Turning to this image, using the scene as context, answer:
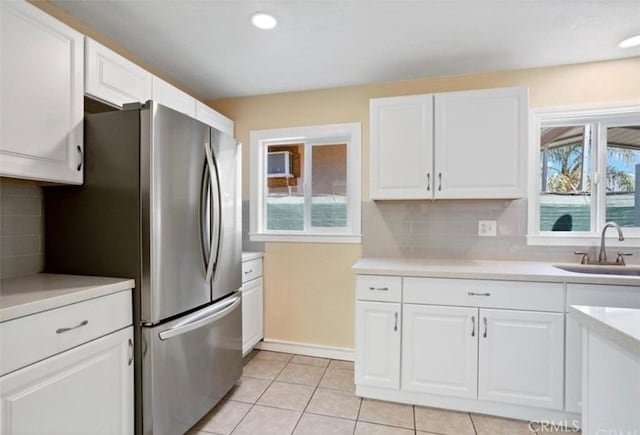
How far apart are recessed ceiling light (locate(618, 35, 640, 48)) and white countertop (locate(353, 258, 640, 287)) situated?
4.83 feet

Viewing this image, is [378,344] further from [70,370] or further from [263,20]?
[263,20]

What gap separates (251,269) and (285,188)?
0.82 metres

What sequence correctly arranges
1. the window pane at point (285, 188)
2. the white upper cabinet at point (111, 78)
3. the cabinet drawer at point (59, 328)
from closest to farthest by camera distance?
the cabinet drawer at point (59, 328) < the white upper cabinet at point (111, 78) < the window pane at point (285, 188)

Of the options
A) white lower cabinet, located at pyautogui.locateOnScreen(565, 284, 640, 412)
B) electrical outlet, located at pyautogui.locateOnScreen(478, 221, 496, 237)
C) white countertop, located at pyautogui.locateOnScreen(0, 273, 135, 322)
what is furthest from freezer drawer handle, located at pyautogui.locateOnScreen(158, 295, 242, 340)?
white lower cabinet, located at pyautogui.locateOnScreen(565, 284, 640, 412)

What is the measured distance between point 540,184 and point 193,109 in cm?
271

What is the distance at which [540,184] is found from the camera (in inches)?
95.3

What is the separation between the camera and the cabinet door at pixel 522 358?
180 cm

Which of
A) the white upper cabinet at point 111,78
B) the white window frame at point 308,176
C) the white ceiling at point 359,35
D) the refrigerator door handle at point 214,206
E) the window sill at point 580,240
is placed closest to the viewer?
the white upper cabinet at point 111,78

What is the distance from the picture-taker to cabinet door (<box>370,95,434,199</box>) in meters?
2.22

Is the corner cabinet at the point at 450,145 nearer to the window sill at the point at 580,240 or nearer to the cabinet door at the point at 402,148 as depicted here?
the cabinet door at the point at 402,148

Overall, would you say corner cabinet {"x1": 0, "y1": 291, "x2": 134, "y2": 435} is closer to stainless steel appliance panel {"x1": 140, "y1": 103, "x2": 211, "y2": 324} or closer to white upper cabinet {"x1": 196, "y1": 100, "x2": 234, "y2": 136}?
stainless steel appliance panel {"x1": 140, "y1": 103, "x2": 211, "y2": 324}

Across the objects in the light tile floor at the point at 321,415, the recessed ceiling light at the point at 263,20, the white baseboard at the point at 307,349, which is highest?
the recessed ceiling light at the point at 263,20

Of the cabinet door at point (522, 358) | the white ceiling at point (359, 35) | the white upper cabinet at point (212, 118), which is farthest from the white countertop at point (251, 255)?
the cabinet door at point (522, 358)

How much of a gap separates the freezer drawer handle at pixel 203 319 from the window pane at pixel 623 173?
2.79 metres
